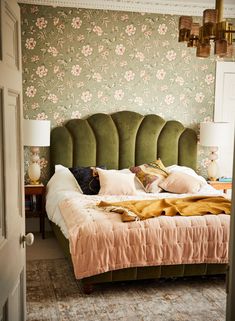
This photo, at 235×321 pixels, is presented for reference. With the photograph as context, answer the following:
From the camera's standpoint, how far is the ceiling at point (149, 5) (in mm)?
5375

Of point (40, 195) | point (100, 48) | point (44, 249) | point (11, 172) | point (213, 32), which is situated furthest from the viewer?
point (100, 48)

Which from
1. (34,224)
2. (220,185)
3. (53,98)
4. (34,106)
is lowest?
(34,224)

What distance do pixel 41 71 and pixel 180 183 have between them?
213 cm

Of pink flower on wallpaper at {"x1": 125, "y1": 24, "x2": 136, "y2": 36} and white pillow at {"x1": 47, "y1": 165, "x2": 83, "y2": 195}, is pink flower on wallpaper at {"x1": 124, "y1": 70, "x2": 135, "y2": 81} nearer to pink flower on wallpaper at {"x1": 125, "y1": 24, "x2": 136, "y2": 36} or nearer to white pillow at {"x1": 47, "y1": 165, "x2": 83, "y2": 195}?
pink flower on wallpaper at {"x1": 125, "y1": 24, "x2": 136, "y2": 36}

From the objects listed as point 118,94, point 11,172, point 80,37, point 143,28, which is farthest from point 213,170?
point 11,172

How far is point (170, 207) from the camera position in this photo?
3994 mm

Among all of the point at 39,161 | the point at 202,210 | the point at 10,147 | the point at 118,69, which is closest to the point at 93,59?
the point at 118,69

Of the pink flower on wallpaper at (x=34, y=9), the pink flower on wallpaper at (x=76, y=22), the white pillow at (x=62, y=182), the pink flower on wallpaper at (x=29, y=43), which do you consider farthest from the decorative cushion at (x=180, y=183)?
the pink flower on wallpaper at (x=34, y=9)

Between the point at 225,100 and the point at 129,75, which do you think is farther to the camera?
the point at 225,100

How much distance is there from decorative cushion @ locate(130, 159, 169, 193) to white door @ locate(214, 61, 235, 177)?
3.29 feet

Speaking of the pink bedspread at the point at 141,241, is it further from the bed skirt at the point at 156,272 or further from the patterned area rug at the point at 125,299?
the patterned area rug at the point at 125,299

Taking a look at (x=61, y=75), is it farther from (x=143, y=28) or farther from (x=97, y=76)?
(x=143, y=28)

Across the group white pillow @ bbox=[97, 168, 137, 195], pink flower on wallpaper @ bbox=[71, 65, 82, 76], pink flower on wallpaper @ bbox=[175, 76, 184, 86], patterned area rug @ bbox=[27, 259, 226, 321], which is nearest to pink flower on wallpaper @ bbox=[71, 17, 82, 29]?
pink flower on wallpaper @ bbox=[71, 65, 82, 76]

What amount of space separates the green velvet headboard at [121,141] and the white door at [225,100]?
0.46 meters
